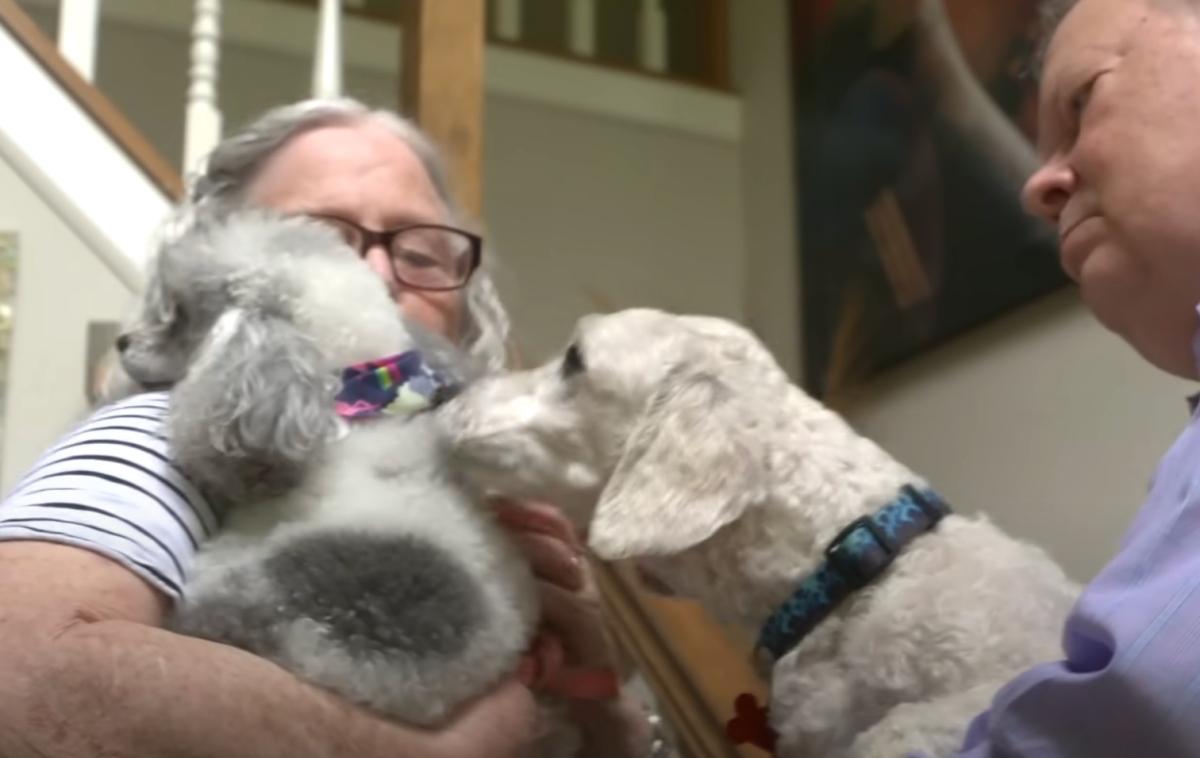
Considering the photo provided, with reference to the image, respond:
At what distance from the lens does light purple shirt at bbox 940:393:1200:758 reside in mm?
492

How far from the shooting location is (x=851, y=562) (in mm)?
856

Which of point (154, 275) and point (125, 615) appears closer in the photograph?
point (125, 615)

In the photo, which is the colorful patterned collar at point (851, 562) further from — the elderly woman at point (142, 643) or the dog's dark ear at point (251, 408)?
the dog's dark ear at point (251, 408)

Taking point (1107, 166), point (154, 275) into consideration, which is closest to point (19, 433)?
point (154, 275)

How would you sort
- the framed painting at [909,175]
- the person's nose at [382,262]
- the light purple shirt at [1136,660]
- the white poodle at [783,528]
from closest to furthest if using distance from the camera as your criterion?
1. the light purple shirt at [1136,660]
2. the white poodle at [783,528]
3. the person's nose at [382,262]
4. the framed painting at [909,175]

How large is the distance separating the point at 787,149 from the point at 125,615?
1.96 metres

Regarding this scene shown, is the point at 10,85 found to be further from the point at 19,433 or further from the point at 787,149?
the point at 787,149

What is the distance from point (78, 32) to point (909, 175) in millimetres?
1256

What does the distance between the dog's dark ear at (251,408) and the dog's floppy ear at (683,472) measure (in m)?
0.21

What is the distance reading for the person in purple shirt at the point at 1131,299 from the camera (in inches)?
19.8

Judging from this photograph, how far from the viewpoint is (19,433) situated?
1.44m

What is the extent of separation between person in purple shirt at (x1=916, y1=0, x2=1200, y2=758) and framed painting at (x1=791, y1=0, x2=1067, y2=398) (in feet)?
3.12

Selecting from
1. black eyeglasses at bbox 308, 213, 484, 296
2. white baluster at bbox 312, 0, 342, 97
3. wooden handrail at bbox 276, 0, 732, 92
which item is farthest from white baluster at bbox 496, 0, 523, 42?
black eyeglasses at bbox 308, 213, 484, 296

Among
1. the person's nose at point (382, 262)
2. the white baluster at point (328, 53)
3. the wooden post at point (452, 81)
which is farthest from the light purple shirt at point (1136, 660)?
the white baluster at point (328, 53)
